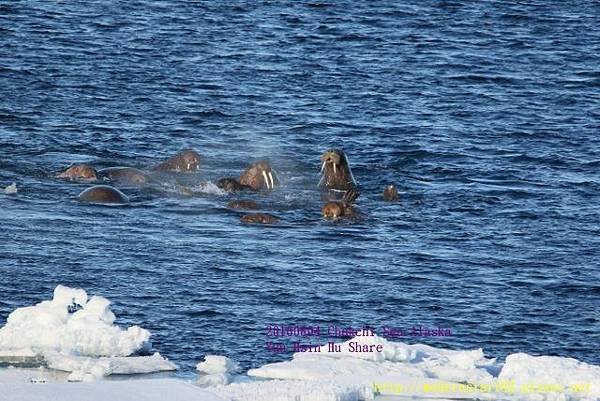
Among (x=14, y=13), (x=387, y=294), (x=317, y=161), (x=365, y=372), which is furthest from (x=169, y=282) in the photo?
(x=14, y=13)

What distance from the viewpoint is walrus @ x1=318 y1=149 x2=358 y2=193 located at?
32469 millimetres

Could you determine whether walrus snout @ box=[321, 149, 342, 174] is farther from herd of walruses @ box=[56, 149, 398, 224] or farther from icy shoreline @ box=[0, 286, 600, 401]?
icy shoreline @ box=[0, 286, 600, 401]

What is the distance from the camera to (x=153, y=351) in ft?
73.1

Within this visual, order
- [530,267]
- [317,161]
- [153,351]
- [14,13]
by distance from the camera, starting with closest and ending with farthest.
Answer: [153,351] → [530,267] → [317,161] → [14,13]

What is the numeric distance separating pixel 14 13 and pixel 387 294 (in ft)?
93.7

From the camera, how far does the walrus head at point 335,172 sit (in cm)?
3247

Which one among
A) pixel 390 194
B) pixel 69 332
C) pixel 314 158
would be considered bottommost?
pixel 314 158

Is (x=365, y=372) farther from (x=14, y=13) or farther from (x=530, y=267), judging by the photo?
(x=14, y=13)

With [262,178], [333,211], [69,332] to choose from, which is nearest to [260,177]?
[262,178]

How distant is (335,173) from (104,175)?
427 centimetres

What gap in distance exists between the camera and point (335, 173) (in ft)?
107

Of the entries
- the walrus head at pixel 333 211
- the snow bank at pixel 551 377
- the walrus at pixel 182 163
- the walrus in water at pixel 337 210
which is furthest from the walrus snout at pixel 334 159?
the snow bank at pixel 551 377

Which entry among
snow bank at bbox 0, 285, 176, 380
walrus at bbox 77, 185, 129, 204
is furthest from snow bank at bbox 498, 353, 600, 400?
walrus at bbox 77, 185, 129, 204

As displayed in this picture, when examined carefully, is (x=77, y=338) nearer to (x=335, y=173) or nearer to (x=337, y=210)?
(x=337, y=210)
